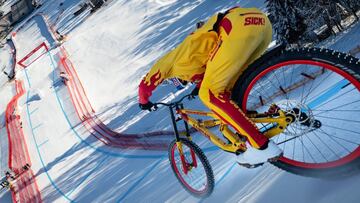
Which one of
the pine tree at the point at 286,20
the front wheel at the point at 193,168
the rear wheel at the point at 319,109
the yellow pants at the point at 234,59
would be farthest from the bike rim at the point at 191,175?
the pine tree at the point at 286,20

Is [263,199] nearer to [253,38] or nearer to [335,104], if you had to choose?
[335,104]

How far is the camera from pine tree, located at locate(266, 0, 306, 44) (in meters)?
20.2

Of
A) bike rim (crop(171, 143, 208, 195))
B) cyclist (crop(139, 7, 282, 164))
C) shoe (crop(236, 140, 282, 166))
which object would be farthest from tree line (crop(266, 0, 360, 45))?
shoe (crop(236, 140, 282, 166))

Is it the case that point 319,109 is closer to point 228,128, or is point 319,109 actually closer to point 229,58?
point 228,128

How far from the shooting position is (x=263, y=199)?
5.06 meters

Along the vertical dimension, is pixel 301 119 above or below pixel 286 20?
above

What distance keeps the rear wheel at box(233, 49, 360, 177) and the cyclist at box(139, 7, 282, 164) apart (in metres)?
0.17

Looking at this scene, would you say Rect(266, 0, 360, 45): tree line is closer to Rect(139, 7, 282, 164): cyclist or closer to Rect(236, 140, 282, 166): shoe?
Rect(139, 7, 282, 164): cyclist

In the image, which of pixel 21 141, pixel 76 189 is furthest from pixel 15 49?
pixel 76 189

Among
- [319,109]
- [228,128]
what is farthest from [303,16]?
[228,128]

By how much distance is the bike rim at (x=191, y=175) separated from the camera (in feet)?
19.3

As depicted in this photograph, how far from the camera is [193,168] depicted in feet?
19.7

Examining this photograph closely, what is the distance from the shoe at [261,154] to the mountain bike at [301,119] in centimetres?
17

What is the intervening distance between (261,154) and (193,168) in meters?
1.88
